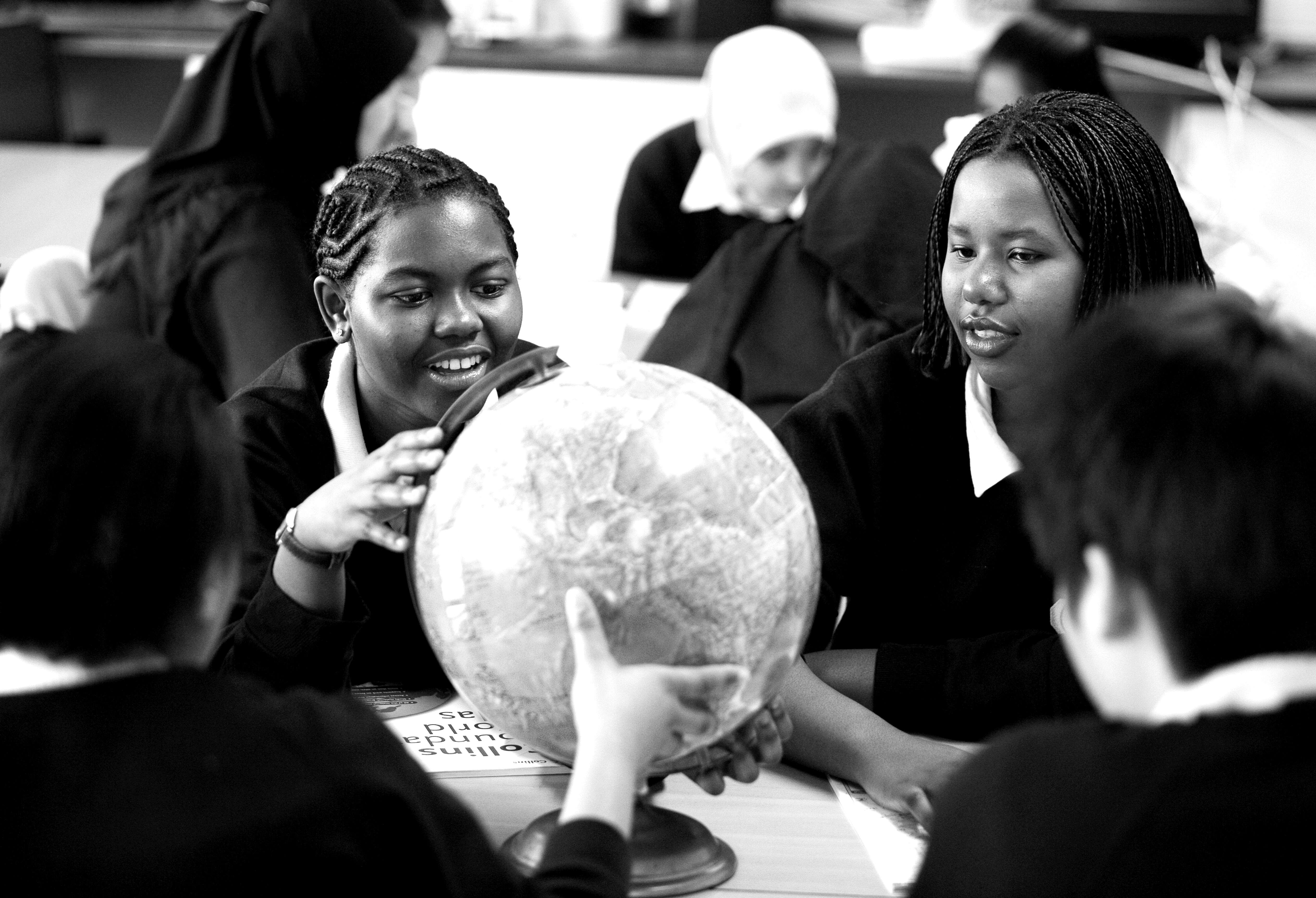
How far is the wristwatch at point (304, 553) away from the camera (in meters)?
1.59

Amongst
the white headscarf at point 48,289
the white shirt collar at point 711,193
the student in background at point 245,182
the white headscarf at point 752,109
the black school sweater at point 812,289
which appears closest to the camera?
the white headscarf at point 48,289

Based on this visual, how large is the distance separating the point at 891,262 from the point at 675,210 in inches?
49.1

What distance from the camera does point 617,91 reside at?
210 inches

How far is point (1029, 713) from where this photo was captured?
5.60 feet

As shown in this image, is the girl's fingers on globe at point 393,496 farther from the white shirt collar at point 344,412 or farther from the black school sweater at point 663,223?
the black school sweater at point 663,223

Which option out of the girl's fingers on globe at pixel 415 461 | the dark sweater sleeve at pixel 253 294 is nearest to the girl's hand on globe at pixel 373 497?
the girl's fingers on globe at pixel 415 461

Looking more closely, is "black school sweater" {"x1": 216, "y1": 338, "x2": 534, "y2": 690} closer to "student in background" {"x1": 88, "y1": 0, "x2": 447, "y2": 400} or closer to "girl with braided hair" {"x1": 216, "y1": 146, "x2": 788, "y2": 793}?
"girl with braided hair" {"x1": 216, "y1": 146, "x2": 788, "y2": 793}

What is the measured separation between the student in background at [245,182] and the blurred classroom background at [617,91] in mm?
1767

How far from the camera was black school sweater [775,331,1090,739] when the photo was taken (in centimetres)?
187

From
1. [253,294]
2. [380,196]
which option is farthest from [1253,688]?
[253,294]

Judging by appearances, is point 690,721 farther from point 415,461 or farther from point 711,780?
point 415,461

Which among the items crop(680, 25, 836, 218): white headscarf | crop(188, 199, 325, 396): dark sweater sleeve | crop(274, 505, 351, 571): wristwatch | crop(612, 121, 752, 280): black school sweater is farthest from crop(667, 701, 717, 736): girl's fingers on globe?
crop(612, 121, 752, 280): black school sweater

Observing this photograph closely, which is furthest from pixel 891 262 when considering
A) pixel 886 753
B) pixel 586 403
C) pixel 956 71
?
pixel 956 71

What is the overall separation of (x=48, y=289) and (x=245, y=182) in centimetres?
43
